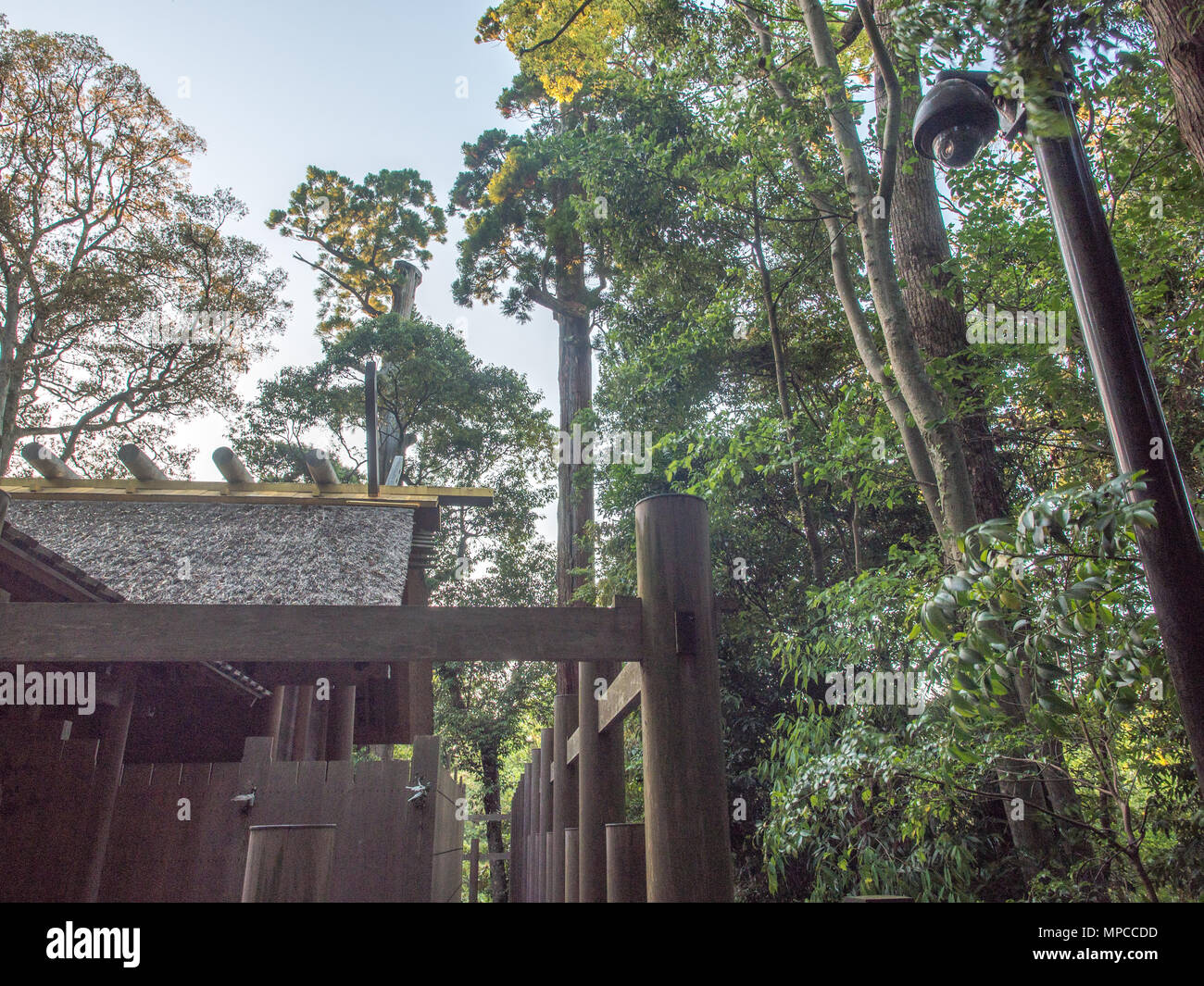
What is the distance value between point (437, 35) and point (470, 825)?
54.6ft

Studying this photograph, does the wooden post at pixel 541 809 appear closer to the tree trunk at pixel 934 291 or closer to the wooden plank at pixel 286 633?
the tree trunk at pixel 934 291

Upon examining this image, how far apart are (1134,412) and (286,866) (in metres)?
2.76

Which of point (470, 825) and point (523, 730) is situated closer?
point (523, 730)

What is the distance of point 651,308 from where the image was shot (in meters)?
9.79

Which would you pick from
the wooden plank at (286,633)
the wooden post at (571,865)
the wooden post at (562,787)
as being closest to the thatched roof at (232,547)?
the wooden post at (562,787)

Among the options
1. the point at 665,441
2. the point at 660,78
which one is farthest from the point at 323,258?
the point at 665,441

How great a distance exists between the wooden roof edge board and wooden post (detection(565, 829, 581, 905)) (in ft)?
13.8

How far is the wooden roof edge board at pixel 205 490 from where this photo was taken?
273 inches

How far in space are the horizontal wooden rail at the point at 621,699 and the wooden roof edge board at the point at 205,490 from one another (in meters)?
4.94

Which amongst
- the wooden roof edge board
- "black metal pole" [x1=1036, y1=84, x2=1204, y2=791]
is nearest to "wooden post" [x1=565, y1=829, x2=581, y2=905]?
"black metal pole" [x1=1036, y1=84, x2=1204, y2=791]

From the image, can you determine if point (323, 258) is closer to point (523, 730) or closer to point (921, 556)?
point (523, 730)

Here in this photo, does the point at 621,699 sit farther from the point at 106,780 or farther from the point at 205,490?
the point at 205,490
